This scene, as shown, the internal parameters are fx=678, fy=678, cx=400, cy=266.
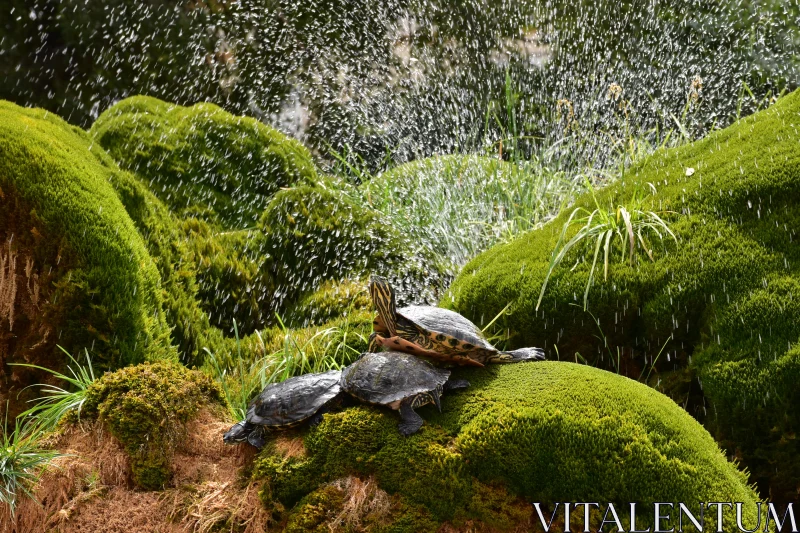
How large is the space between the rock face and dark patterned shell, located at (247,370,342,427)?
157 cm

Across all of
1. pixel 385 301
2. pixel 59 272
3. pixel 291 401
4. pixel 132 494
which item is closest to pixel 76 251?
pixel 59 272

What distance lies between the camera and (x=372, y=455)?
2.47 meters

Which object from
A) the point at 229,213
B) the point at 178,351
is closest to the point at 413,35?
the point at 229,213

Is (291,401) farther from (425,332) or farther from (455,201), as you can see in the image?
(455,201)

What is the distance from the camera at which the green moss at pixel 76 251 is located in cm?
370

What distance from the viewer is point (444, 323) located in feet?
8.68

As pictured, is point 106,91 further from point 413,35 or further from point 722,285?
point 722,285

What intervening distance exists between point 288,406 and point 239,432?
0.88 ft

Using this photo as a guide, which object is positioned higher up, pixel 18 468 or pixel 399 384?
pixel 399 384

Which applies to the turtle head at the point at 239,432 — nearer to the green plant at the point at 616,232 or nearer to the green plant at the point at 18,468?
the green plant at the point at 18,468

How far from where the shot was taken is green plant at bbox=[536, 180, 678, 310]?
3.70 m

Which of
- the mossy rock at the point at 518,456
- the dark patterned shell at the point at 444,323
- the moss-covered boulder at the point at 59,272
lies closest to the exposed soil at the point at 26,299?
the moss-covered boulder at the point at 59,272

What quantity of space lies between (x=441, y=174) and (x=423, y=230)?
105cm

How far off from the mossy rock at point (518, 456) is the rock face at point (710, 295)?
0.57 m
